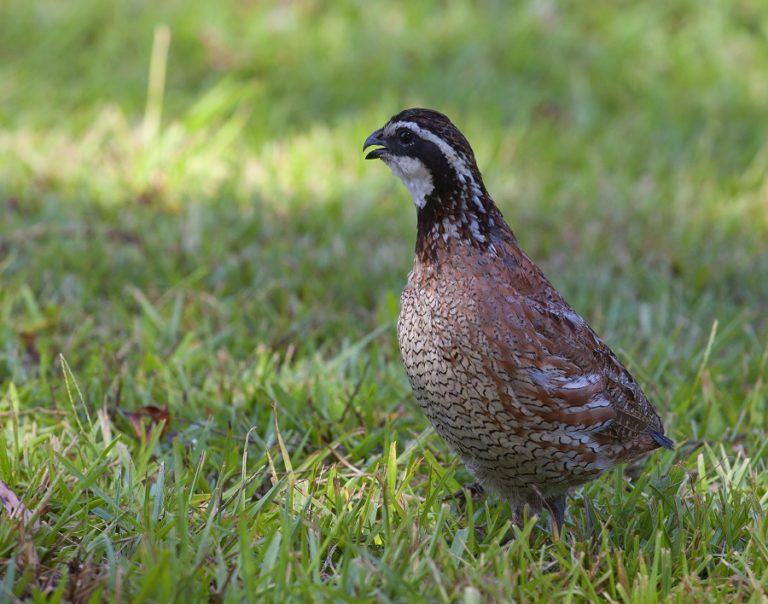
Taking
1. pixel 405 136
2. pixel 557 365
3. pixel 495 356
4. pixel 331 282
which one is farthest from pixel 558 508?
pixel 331 282

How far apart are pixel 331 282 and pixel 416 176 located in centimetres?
192

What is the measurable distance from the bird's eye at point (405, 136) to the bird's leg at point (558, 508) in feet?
4.07

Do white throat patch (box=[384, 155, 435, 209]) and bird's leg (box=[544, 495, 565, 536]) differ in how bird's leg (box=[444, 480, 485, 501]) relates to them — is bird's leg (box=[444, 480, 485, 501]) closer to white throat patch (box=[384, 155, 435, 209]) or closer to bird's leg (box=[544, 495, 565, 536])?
bird's leg (box=[544, 495, 565, 536])

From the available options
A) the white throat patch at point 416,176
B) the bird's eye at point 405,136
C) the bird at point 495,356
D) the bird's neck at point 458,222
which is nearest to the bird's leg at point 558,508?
the bird at point 495,356

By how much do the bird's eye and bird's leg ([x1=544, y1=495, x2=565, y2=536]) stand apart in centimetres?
124

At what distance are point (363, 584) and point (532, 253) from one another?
340 centimetres

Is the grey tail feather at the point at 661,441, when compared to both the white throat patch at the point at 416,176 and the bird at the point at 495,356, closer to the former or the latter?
the bird at the point at 495,356

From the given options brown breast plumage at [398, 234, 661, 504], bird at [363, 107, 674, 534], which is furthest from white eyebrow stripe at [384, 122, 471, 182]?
brown breast plumage at [398, 234, 661, 504]

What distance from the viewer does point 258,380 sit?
14.5ft

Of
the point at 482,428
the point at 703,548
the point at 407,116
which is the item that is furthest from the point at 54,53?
the point at 703,548

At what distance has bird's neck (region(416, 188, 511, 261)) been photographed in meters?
3.57

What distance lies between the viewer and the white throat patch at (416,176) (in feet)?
11.9

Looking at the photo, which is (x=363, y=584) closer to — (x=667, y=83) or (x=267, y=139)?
(x=267, y=139)

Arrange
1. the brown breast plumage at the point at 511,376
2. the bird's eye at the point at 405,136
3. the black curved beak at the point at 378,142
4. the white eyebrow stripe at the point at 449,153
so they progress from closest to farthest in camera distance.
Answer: the brown breast plumage at the point at 511,376
the white eyebrow stripe at the point at 449,153
the bird's eye at the point at 405,136
the black curved beak at the point at 378,142
